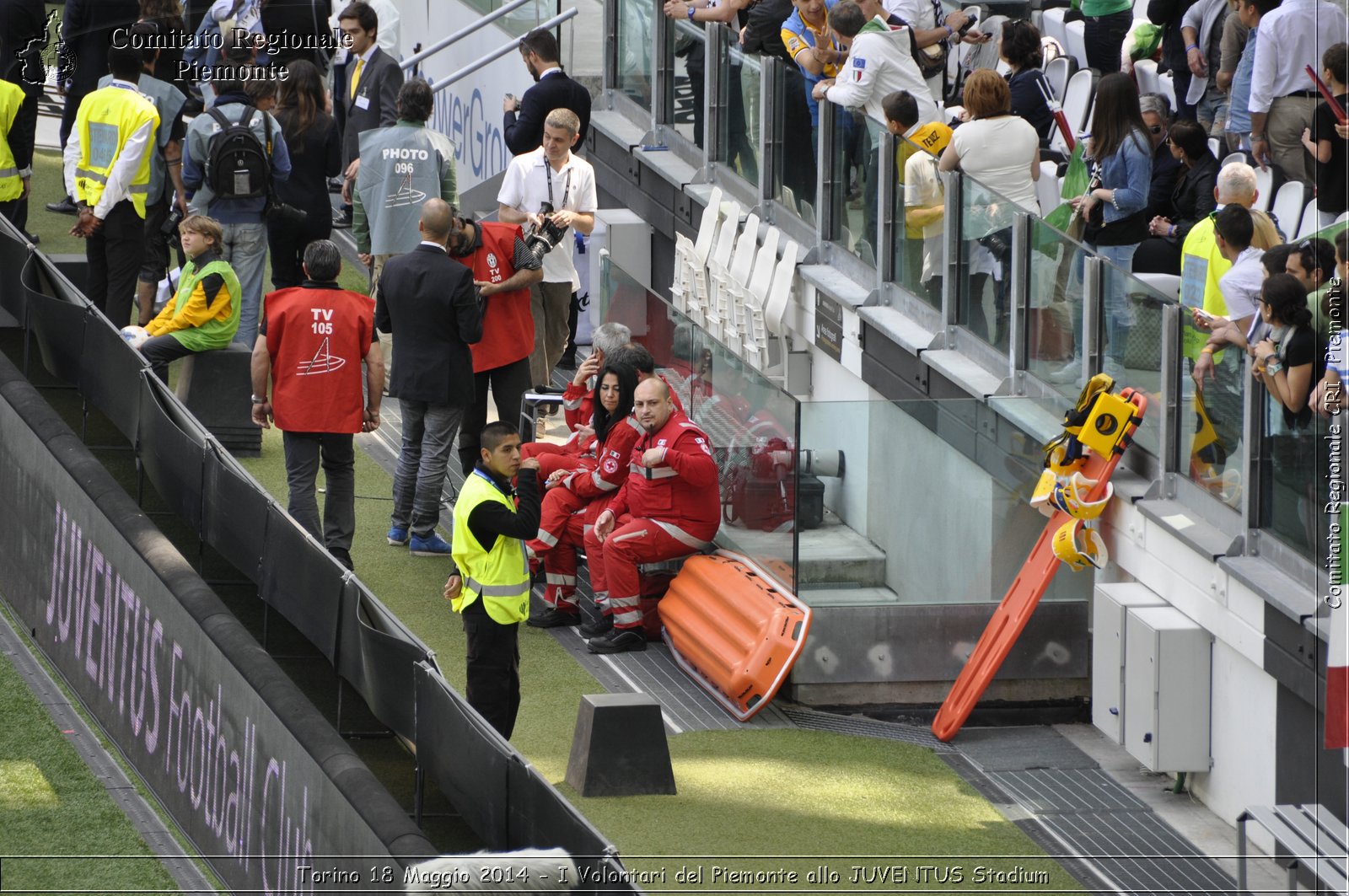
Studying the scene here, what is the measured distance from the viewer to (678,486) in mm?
10320

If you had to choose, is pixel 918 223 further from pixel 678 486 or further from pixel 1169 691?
pixel 1169 691

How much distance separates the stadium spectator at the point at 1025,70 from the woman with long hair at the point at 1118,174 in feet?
6.27

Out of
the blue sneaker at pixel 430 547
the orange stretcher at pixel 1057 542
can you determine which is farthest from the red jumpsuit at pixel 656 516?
the orange stretcher at pixel 1057 542

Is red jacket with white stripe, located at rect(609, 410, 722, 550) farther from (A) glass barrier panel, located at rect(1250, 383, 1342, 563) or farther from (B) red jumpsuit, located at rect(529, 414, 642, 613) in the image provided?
(A) glass barrier panel, located at rect(1250, 383, 1342, 563)

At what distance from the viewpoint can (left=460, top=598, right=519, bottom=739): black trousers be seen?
27.3 feet

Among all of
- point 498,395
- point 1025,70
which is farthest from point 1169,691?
point 1025,70

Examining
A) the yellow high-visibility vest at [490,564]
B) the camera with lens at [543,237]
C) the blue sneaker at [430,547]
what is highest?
the camera with lens at [543,237]

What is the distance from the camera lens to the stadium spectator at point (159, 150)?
12484 millimetres

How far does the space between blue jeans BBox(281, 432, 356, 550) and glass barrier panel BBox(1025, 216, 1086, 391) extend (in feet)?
11.8

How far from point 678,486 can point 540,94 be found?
4.28 metres

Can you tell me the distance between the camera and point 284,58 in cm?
1702

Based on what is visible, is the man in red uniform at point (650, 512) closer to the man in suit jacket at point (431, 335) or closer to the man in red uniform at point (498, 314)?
the man in suit jacket at point (431, 335)

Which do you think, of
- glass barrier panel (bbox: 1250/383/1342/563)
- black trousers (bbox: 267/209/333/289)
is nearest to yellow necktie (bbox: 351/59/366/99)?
black trousers (bbox: 267/209/333/289)

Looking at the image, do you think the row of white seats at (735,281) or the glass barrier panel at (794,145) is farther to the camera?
the row of white seats at (735,281)
